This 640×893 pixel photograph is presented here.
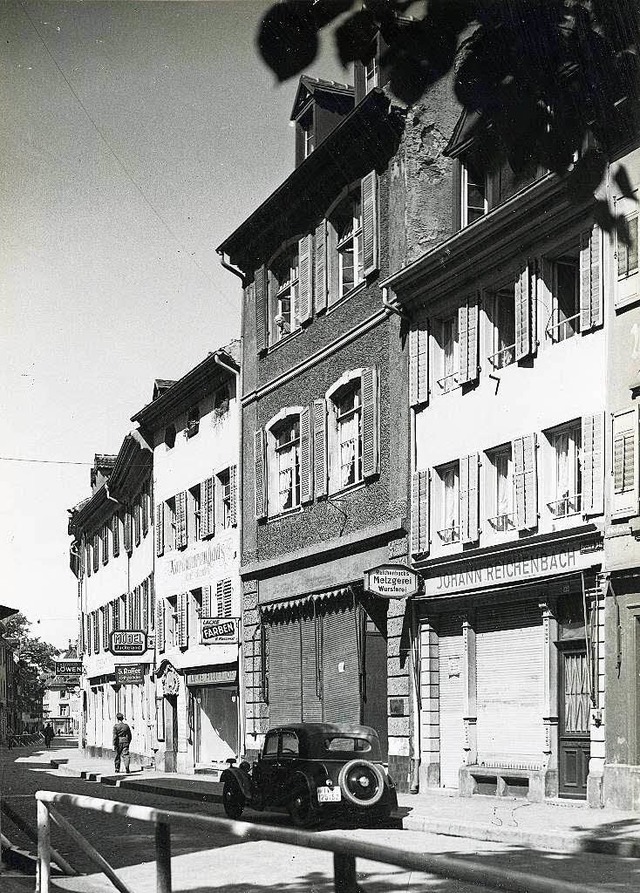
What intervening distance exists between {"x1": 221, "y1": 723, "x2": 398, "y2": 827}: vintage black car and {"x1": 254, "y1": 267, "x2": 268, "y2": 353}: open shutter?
548 inches

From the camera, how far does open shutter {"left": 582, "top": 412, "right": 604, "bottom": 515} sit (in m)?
17.8

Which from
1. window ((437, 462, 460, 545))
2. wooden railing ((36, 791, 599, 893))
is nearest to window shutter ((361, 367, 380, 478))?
window ((437, 462, 460, 545))

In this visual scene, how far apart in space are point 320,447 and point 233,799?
1009 cm

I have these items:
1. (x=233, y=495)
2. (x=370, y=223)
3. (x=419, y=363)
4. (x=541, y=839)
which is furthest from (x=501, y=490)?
(x=233, y=495)

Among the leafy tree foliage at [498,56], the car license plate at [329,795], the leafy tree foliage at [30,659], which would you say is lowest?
the leafy tree foliage at [30,659]

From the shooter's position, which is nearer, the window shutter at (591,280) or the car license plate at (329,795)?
the car license plate at (329,795)

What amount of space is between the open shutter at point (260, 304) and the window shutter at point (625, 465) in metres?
13.5

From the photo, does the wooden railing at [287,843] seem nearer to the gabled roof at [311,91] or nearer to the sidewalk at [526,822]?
the sidewalk at [526,822]

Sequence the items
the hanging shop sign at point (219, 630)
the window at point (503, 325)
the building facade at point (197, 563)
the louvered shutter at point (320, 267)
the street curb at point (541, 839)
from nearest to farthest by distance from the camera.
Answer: the street curb at point (541, 839) < the window at point (503, 325) < the louvered shutter at point (320, 267) < the hanging shop sign at point (219, 630) < the building facade at point (197, 563)

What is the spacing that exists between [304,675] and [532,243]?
379 inches

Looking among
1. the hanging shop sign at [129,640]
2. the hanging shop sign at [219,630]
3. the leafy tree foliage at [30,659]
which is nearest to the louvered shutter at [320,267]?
the hanging shop sign at [219,630]

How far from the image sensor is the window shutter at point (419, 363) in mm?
22812

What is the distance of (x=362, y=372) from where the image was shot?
24891 mm

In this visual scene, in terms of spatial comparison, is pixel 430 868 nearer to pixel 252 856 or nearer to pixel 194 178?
pixel 252 856
